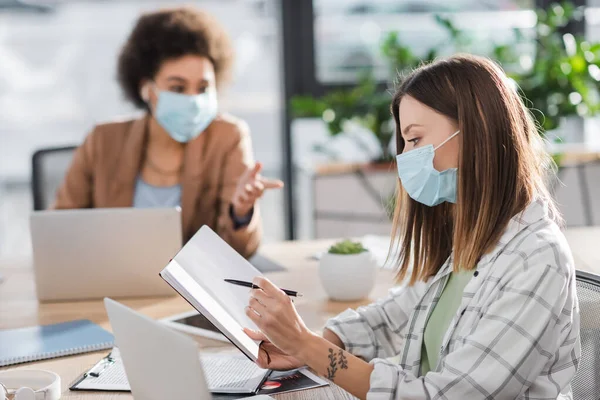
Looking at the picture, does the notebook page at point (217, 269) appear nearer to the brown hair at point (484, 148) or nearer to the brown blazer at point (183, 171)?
the brown hair at point (484, 148)

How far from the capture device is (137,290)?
1896 mm

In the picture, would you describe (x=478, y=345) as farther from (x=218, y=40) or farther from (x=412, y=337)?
(x=218, y=40)

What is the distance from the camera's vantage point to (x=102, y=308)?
5.99 ft

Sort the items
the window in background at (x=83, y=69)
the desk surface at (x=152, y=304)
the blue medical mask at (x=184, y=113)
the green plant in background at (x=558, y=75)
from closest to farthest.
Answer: the desk surface at (x=152, y=304) → the blue medical mask at (x=184, y=113) → the green plant in background at (x=558, y=75) → the window in background at (x=83, y=69)

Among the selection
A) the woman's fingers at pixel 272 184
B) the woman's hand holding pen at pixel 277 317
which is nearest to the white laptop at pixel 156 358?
the woman's hand holding pen at pixel 277 317

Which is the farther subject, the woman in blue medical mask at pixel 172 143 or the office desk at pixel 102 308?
the woman in blue medical mask at pixel 172 143

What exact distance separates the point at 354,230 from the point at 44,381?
8.09 feet

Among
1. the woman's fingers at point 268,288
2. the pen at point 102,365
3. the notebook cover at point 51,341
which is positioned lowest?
the notebook cover at point 51,341

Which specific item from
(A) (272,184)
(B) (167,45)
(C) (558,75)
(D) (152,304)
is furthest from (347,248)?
(C) (558,75)

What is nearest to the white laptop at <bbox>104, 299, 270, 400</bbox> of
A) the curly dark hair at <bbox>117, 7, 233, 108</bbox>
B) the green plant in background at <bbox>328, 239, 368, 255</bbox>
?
the green plant in background at <bbox>328, 239, 368, 255</bbox>

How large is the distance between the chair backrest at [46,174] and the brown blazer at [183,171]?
0.40 feet

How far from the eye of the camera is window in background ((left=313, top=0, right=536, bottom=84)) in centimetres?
388

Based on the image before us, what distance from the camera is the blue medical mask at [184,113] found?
2354 mm

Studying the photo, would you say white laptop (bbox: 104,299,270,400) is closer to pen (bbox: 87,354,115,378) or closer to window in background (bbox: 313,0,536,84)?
pen (bbox: 87,354,115,378)
